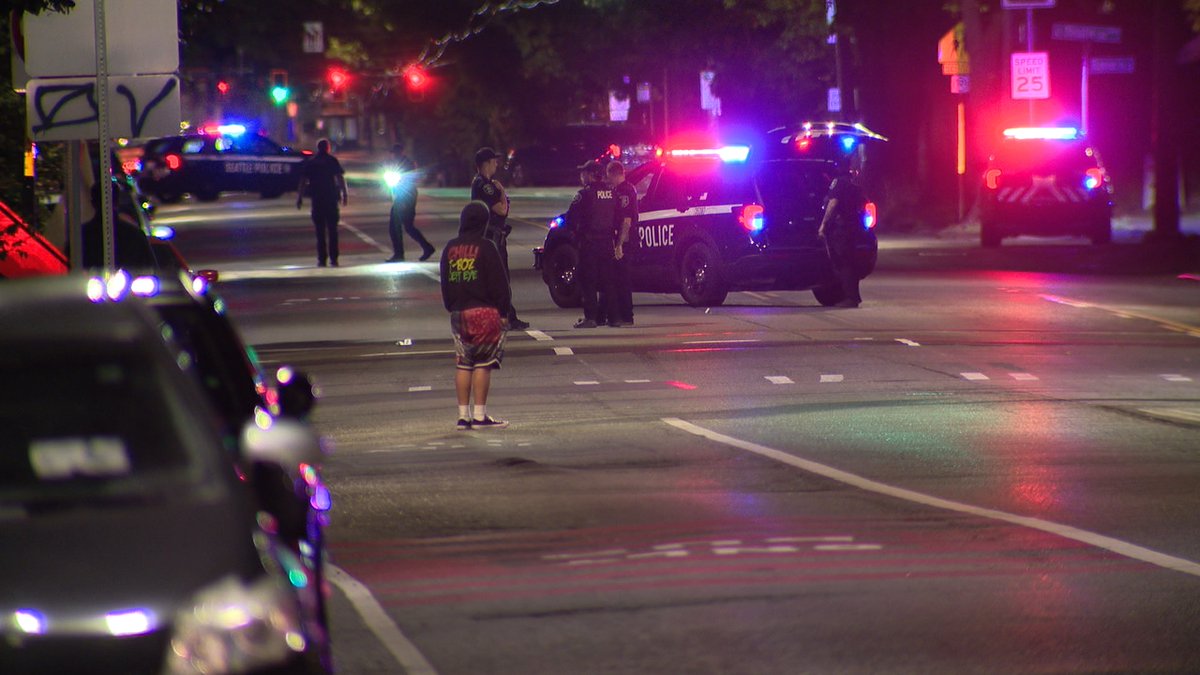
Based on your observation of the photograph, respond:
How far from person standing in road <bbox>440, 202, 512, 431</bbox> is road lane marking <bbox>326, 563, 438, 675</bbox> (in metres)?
5.18

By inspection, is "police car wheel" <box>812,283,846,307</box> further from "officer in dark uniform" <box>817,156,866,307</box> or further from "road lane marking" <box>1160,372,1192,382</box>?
"road lane marking" <box>1160,372,1192,382</box>

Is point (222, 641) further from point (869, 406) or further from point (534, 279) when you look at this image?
point (534, 279)

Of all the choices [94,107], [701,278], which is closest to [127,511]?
[94,107]

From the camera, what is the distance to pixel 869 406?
15.4 meters

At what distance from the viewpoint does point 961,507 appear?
11.0 m

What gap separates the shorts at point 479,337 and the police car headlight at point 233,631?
10.3 metres

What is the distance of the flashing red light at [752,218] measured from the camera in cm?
2375

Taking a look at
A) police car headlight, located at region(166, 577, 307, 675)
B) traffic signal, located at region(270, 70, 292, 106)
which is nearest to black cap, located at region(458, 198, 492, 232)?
police car headlight, located at region(166, 577, 307, 675)

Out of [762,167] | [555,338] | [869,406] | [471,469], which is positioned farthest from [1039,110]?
[471,469]

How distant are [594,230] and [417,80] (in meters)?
61.4

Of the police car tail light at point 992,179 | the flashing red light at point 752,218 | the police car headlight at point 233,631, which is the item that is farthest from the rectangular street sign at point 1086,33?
the police car headlight at point 233,631

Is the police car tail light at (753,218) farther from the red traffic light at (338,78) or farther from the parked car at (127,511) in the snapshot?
the red traffic light at (338,78)

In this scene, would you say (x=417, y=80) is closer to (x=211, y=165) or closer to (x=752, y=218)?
(x=211, y=165)

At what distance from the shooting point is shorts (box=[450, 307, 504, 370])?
14805mm
